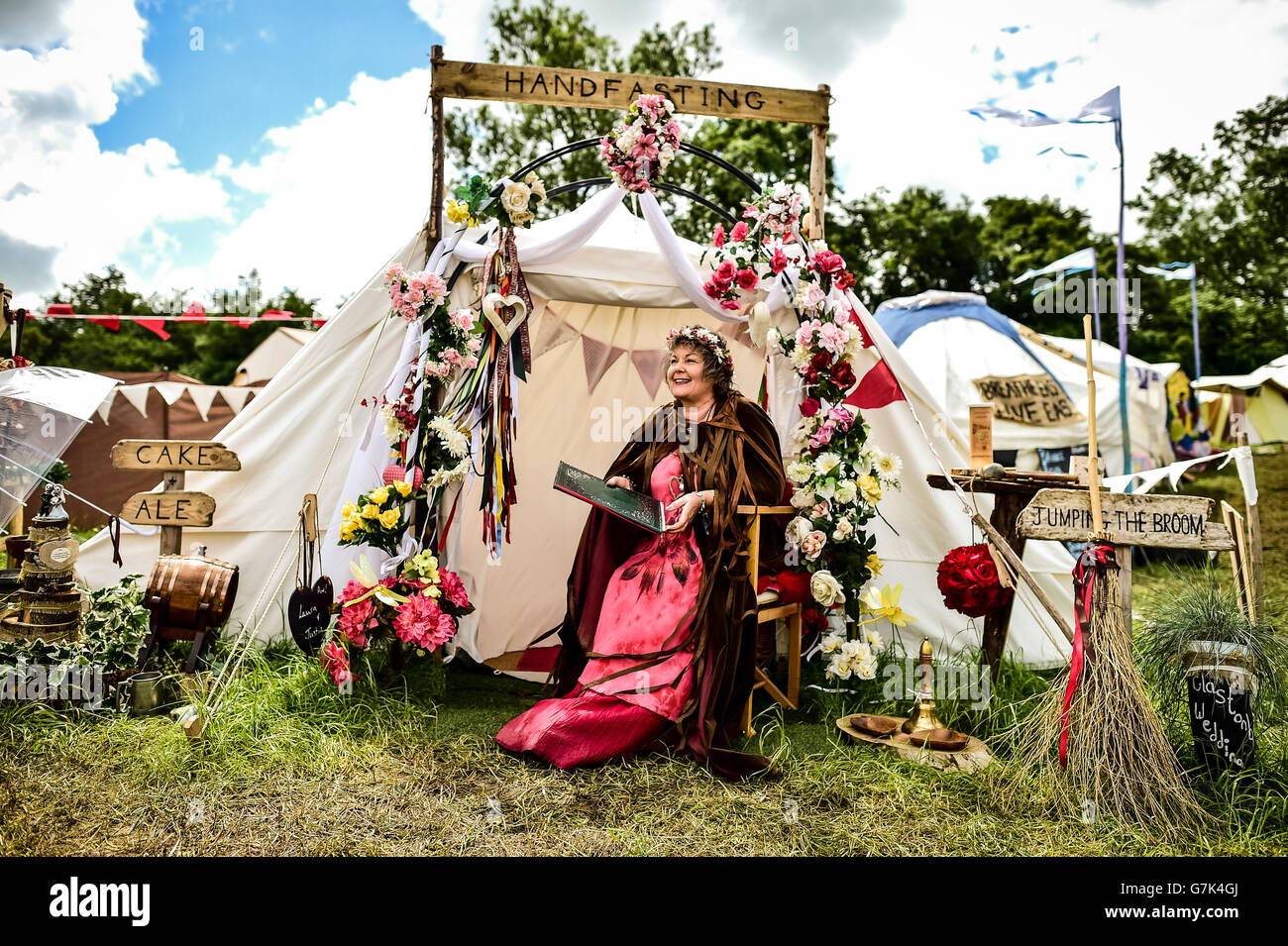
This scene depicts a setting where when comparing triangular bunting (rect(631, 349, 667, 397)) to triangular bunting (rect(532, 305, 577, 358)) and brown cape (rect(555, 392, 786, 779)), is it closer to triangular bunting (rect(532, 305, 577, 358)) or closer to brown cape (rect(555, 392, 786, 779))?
triangular bunting (rect(532, 305, 577, 358))

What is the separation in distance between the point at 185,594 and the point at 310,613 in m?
0.52

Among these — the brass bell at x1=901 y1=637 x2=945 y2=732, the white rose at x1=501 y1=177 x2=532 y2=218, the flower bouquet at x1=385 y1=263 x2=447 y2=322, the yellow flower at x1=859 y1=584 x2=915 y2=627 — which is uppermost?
the white rose at x1=501 y1=177 x2=532 y2=218

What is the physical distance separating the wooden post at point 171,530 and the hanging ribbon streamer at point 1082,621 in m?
3.88

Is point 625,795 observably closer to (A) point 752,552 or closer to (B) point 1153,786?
(A) point 752,552

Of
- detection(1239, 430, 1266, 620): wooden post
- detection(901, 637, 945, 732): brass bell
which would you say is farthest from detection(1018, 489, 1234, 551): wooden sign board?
detection(1239, 430, 1266, 620): wooden post

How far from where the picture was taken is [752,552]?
3615 millimetres

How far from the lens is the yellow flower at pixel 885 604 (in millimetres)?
3951

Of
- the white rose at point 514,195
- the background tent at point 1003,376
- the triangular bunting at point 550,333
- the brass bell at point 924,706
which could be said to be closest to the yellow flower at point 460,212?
the white rose at point 514,195

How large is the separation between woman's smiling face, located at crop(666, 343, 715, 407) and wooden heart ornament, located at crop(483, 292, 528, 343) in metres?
0.69

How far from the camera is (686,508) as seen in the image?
138 inches

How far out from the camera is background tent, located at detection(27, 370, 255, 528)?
8070mm

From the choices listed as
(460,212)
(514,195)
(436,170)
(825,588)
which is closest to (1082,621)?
(825,588)

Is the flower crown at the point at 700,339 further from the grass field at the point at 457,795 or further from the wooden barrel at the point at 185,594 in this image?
the wooden barrel at the point at 185,594
